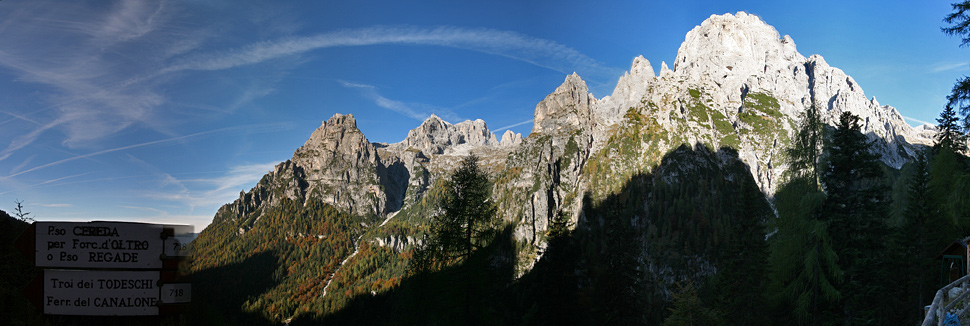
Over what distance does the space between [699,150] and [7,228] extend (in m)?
182

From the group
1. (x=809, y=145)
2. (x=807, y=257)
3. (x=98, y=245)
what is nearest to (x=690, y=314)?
(x=807, y=257)

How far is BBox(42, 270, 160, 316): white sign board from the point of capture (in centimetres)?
734

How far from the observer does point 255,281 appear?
579 feet

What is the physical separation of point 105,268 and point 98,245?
437mm

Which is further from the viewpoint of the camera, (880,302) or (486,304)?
(880,302)

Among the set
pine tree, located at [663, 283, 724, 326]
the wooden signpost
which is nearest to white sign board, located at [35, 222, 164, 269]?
the wooden signpost

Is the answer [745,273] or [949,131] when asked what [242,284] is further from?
[949,131]

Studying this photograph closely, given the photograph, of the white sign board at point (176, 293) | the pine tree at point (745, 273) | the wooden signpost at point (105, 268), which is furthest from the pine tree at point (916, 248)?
the wooden signpost at point (105, 268)

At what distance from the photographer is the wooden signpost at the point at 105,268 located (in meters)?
7.29

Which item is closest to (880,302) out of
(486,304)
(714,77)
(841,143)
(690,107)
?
(841,143)

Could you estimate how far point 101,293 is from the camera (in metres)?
7.36

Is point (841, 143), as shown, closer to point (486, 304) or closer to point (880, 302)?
point (880, 302)

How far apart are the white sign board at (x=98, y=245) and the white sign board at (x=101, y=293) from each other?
18 cm

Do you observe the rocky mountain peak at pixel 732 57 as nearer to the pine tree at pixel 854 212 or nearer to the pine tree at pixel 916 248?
the pine tree at pixel 916 248
